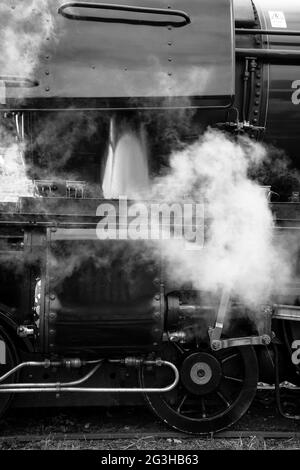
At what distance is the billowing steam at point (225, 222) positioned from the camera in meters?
3.41

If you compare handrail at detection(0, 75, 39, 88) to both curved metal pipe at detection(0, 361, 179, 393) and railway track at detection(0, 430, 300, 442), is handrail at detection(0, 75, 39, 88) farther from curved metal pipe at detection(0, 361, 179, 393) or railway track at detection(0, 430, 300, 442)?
railway track at detection(0, 430, 300, 442)

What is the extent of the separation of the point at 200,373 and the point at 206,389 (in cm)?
11

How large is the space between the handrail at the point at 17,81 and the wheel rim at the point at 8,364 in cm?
152

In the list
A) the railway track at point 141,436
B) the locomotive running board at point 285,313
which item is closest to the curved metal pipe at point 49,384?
the railway track at point 141,436

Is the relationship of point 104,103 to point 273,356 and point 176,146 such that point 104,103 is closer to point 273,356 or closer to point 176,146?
point 176,146

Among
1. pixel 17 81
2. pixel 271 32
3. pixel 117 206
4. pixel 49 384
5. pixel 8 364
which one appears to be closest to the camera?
pixel 17 81

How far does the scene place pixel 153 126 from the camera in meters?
3.44

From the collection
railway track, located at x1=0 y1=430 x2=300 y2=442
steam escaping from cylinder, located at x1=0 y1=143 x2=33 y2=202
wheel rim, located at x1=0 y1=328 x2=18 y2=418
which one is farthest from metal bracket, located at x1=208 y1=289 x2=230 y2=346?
steam escaping from cylinder, located at x1=0 y1=143 x2=33 y2=202

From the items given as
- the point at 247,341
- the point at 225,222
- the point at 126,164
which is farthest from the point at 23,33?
the point at 247,341

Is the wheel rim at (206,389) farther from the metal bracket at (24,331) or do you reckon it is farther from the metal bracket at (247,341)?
the metal bracket at (24,331)

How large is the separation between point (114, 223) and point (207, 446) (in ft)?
5.08

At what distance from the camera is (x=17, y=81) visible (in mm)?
3045

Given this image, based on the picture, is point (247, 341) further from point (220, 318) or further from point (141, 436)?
point (141, 436)
